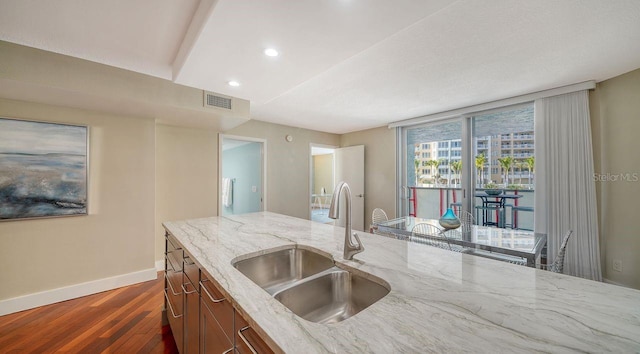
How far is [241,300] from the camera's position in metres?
0.80

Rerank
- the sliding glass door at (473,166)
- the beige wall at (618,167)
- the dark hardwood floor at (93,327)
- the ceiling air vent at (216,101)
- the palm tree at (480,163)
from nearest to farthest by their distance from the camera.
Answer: the dark hardwood floor at (93,327)
the beige wall at (618,167)
the ceiling air vent at (216,101)
the sliding glass door at (473,166)
the palm tree at (480,163)

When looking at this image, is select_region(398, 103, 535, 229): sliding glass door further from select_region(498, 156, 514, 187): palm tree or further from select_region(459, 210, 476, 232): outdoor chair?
select_region(459, 210, 476, 232): outdoor chair

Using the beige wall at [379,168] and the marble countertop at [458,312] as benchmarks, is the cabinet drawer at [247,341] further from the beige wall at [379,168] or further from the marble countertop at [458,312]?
the beige wall at [379,168]

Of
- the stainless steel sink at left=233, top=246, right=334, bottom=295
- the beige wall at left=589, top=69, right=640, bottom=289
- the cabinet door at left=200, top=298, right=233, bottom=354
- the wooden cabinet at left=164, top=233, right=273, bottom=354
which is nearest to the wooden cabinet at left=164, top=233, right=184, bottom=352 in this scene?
the wooden cabinet at left=164, top=233, right=273, bottom=354

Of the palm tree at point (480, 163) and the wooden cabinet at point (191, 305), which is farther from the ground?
the palm tree at point (480, 163)

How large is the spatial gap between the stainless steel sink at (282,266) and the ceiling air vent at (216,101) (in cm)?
224

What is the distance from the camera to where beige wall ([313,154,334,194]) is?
9102mm

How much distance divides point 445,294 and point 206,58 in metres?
2.23

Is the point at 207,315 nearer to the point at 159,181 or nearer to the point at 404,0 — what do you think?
the point at 404,0

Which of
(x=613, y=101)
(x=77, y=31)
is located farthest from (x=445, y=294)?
(x=613, y=101)

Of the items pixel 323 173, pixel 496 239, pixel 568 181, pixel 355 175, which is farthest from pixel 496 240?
pixel 323 173

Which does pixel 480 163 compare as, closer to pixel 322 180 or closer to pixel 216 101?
pixel 216 101

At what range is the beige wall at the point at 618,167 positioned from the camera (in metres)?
2.48

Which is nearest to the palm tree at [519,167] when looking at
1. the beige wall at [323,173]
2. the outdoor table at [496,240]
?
the outdoor table at [496,240]
